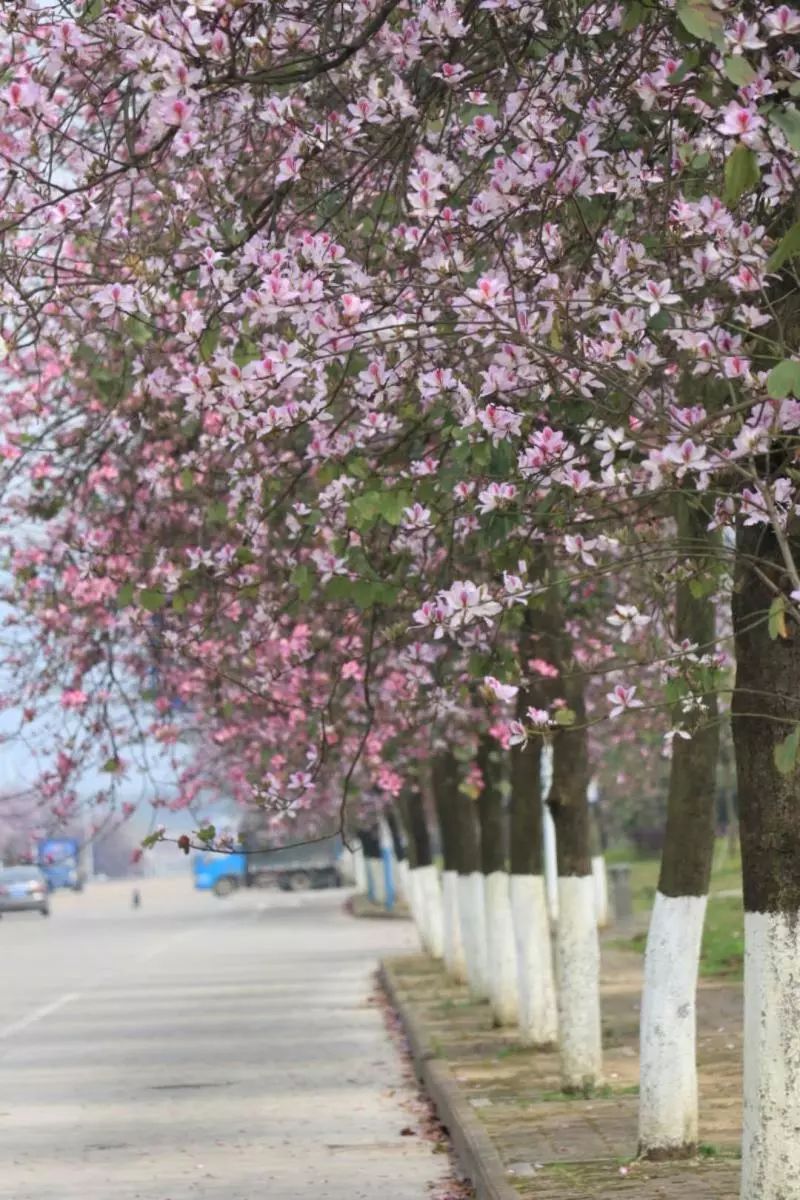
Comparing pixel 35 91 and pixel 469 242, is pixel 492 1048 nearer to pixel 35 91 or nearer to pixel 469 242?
pixel 469 242

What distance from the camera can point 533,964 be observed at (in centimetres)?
1780

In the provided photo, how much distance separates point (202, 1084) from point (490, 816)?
6.37 metres

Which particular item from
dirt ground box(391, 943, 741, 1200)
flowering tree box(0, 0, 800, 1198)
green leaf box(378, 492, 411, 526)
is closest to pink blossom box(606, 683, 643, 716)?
flowering tree box(0, 0, 800, 1198)

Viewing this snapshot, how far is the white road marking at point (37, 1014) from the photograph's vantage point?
23.8 metres

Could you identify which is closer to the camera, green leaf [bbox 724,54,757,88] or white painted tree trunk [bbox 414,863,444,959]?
green leaf [bbox 724,54,757,88]

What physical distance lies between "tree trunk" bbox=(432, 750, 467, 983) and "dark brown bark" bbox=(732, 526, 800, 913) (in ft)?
57.9

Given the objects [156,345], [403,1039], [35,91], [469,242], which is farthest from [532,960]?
[35,91]

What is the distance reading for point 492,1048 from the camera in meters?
18.5

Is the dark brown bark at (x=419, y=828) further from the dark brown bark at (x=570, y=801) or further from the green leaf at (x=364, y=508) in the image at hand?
the green leaf at (x=364, y=508)

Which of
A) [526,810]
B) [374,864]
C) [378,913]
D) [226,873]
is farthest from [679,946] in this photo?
[226,873]

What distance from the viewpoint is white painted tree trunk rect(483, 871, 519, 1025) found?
66.3 ft

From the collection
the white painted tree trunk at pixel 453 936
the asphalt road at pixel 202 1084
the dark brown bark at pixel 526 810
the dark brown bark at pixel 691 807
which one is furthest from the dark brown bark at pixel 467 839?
the dark brown bark at pixel 691 807

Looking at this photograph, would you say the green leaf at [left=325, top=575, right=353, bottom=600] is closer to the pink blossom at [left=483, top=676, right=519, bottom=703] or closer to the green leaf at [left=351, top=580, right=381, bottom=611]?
the green leaf at [left=351, top=580, right=381, bottom=611]

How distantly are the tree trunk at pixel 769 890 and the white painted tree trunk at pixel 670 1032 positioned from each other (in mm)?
3217
